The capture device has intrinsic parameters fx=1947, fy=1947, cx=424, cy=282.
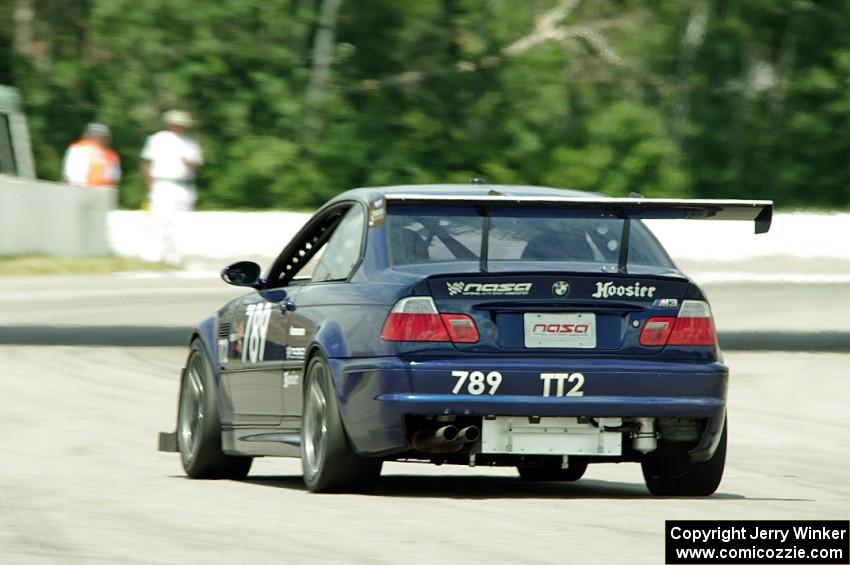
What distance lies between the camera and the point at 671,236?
29.2 m

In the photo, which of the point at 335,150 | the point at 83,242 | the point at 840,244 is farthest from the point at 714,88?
the point at 83,242

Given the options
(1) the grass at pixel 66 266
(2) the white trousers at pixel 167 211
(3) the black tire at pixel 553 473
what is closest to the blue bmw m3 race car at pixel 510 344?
(3) the black tire at pixel 553 473

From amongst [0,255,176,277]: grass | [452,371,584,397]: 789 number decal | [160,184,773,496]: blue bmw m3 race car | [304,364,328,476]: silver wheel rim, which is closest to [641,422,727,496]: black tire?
[160,184,773,496]: blue bmw m3 race car

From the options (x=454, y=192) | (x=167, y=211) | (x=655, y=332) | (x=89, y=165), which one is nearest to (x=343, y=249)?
(x=454, y=192)

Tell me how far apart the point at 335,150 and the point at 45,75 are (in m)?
7.09

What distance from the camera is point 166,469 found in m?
10.3

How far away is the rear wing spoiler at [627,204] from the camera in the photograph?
8.09 metres

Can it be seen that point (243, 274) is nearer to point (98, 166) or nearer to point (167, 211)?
point (167, 211)

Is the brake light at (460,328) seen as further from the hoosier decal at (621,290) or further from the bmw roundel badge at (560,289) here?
the hoosier decal at (621,290)

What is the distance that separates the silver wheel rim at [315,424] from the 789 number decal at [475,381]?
2.26ft

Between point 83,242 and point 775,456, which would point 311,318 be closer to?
point 775,456

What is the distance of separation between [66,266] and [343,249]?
1882 centimetres

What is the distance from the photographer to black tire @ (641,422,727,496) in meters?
8.62

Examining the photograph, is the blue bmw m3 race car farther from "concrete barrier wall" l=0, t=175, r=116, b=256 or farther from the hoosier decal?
"concrete barrier wall" l=0, t=175, r=116, b=256
